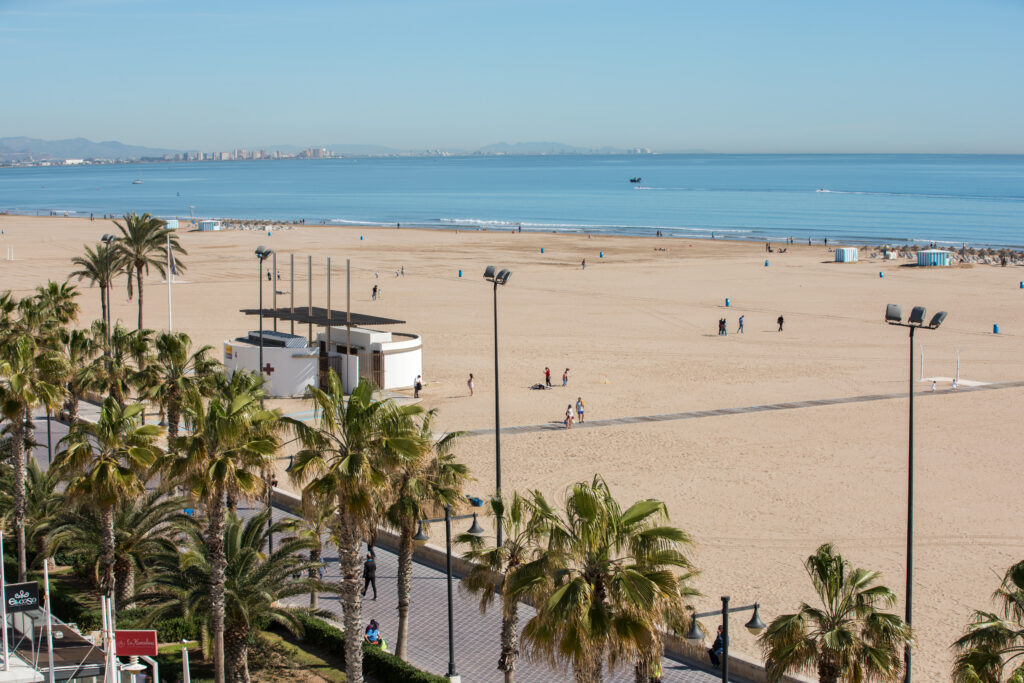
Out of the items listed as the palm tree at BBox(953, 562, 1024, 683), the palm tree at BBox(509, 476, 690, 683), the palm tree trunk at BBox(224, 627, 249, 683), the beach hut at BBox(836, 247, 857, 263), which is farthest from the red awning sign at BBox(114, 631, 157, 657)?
the beach hut at BBox(836, 247, 857, 263)

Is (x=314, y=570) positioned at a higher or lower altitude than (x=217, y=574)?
lower

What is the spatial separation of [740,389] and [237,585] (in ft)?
90.4

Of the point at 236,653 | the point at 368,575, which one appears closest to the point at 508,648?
the point at 236,653

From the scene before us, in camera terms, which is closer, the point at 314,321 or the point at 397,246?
the point at 314,321

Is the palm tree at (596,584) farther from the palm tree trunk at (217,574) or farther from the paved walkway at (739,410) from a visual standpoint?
the paved walkway at (739,410)

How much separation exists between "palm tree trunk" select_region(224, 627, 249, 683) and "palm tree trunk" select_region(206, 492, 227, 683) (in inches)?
16.8

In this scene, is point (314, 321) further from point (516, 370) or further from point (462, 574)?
point (462, 574)

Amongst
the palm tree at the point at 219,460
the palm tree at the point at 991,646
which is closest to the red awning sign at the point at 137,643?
the palm tree at the point at 219,460

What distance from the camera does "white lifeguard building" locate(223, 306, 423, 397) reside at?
Answer: 3959 cm

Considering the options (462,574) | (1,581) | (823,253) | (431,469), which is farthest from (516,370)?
(823,253)

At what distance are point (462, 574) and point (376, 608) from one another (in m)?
1.99

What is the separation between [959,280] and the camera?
76.9m

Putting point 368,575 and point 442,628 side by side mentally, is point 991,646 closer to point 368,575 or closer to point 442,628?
point 442,628

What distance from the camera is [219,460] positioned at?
15.6m
